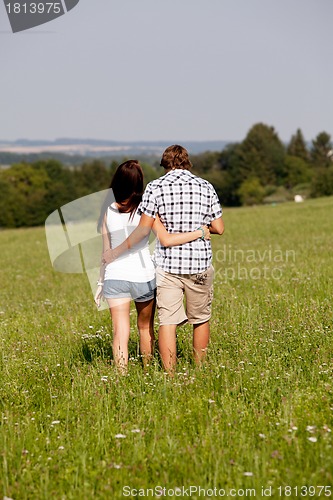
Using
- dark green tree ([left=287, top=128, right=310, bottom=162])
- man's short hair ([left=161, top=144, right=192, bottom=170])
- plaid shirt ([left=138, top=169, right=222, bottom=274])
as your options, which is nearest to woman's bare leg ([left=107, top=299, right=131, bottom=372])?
plaid shirt ([left=138, top=169, right=222, bottom=274])

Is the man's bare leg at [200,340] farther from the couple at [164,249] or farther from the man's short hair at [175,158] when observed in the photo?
the man's short hair at [175,158]

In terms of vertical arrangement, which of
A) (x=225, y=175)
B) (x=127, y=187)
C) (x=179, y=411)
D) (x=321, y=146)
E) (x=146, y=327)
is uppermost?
(x=321, y=146)

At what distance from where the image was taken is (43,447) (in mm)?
4828

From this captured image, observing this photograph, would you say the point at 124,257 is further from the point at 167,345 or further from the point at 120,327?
the point at 167,345

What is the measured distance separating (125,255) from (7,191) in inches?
4043

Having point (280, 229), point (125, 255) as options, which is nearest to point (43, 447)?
point (125, 255)

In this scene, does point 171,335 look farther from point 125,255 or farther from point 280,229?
point 280,229

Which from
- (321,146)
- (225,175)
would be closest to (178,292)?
(225,175)

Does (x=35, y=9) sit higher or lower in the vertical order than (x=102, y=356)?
higher

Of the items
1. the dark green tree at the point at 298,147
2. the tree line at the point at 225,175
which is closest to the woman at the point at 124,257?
the tree line at the point at 225,175

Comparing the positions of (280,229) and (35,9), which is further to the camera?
(280,229)

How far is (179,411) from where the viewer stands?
5262mm

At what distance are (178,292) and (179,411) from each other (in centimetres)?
147

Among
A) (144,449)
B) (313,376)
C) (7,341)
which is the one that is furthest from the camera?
(7,341)
